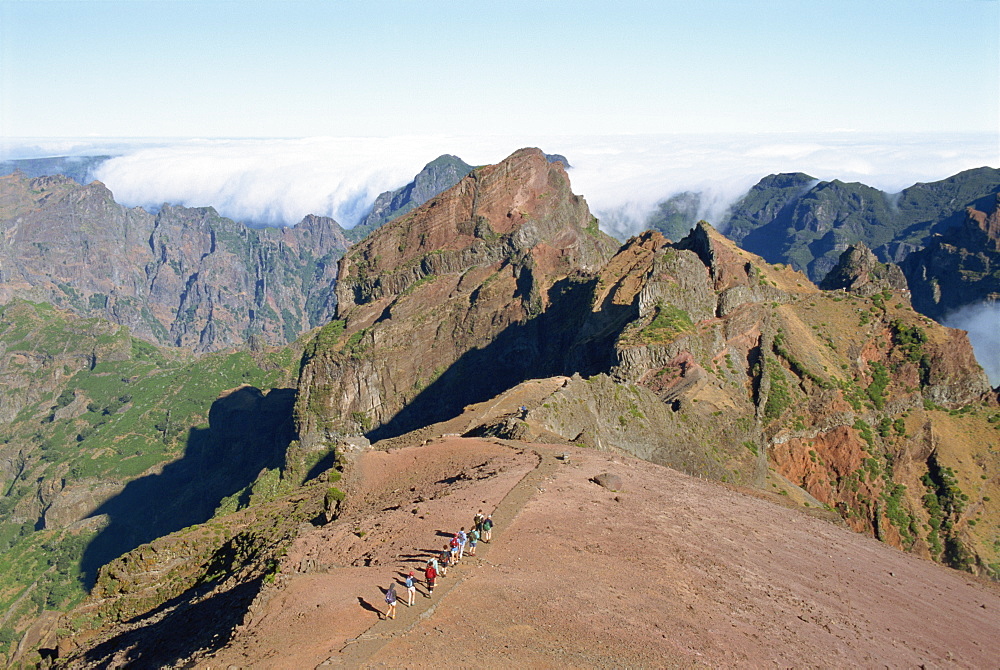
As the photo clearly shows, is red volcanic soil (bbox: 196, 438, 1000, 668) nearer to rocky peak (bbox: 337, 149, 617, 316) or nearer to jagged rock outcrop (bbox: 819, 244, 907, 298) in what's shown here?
jagged rock outcrop (bbox: 819, 244, 907, 298)

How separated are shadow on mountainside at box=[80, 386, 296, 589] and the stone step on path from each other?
93.9m

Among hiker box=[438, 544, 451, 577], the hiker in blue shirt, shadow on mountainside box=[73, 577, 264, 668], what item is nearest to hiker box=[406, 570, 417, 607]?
hiker box=[438, 544, 451, 577]

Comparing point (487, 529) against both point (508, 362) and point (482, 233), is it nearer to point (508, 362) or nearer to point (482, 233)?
point (508, 362)

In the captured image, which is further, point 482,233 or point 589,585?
point 482,233

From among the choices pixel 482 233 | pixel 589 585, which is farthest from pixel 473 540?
pixel 482 233

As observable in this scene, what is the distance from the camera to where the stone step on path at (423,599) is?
22.3 meters

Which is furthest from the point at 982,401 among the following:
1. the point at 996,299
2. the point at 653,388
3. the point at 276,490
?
the point at 996,299

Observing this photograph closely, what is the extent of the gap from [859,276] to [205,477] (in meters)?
125

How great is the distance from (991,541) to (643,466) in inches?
1756

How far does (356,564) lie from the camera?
29.5 m

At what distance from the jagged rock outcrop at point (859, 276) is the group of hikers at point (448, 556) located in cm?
7971

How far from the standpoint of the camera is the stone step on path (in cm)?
2227

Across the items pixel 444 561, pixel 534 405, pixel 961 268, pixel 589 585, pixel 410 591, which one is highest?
pixel 410 591

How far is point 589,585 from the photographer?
90.6 ft
